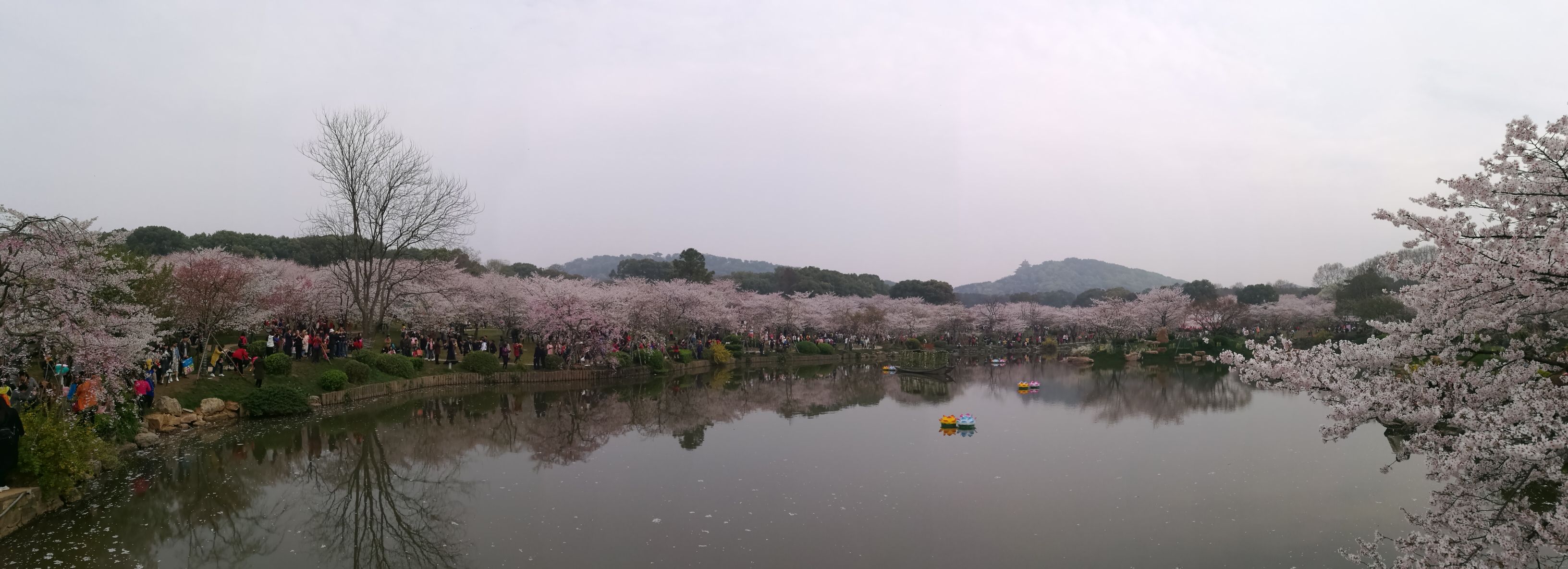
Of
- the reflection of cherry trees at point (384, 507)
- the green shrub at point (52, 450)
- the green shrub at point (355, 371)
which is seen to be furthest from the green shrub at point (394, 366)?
the green shrub at point (52, 450)

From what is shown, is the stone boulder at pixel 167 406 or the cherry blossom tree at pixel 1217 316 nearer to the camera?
the stone boulder at pixel 167 406

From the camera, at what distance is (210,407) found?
→ 17688 mm

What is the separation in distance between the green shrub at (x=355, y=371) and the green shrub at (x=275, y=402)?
2586mm

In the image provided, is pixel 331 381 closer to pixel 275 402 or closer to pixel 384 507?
pixel 275 402

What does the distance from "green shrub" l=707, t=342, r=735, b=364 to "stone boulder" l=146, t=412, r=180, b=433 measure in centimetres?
2321

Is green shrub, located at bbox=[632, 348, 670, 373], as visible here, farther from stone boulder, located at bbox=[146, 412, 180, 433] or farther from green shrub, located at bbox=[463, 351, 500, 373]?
stone boulder, located at bbox=[146, 412, 180, 433]

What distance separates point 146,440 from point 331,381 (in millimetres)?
6308

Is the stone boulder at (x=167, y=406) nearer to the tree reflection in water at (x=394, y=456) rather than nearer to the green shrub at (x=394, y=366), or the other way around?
the tree reflection in water at (x=394, y=456)

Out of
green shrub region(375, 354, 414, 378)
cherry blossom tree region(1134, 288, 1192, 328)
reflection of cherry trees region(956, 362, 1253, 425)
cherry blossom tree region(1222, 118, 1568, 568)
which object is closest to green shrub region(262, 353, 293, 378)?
green shrub region(375, 354, 414, 378)

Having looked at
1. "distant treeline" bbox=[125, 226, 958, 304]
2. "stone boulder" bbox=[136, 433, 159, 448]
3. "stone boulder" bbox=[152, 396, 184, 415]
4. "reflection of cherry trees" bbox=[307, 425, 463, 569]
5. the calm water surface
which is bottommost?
"reflection of cherry trees" bbox=[307, 425, 463, 569]

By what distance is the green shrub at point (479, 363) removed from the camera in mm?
26422

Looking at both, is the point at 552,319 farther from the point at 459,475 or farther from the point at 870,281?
the point at 870,281

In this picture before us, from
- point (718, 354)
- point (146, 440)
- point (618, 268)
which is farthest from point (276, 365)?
point (618, 268)

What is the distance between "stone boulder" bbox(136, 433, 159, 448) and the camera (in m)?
14.7
